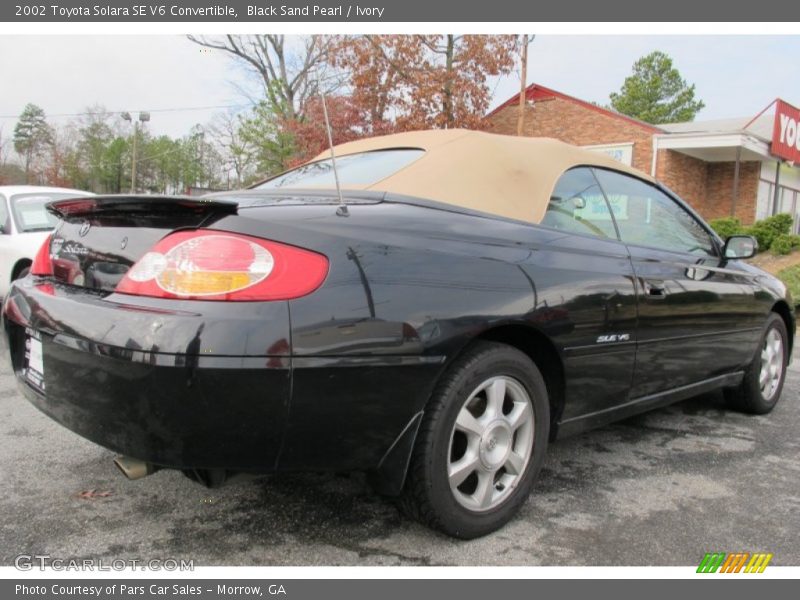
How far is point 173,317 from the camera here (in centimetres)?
172

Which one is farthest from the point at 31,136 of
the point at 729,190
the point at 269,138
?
the point at 729,190

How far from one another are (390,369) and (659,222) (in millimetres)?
2193

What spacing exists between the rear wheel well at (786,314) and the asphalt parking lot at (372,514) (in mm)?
1298

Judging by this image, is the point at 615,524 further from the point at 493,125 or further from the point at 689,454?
the point at 493,125

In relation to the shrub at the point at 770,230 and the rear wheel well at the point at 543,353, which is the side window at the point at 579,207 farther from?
the shrub at the point at 770,230

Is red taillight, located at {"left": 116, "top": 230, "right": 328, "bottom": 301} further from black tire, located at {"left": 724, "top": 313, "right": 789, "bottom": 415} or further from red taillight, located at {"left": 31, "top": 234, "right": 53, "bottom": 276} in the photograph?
black tire, located at {"left": 724, "top": 313, "right": 789, "bottom": 415}

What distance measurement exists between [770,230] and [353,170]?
569 inches

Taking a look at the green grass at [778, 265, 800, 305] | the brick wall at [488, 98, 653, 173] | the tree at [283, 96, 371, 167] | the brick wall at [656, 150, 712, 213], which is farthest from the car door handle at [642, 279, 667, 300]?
the brick wall at [488, 98, 653, 173]

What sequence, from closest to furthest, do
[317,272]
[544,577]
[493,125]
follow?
[317,272]
[544,577]
[493,125]

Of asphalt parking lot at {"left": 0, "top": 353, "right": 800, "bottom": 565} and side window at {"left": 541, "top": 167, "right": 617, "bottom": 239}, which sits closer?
asphalt parking lot at {"left": 0, "top": 353, "right": 800, "bottom": 565}

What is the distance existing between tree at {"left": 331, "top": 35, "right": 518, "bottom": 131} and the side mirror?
1417 centimetres

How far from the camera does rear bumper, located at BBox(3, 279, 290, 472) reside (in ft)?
5.57

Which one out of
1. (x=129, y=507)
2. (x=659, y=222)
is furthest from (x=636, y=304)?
(x=129, y=507)

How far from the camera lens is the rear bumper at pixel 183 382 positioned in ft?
5.57
